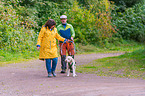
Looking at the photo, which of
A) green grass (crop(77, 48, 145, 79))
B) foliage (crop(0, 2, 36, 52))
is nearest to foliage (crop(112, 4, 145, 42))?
foliage (crop(0, 2, 36, 52))

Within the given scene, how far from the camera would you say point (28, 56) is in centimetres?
1595

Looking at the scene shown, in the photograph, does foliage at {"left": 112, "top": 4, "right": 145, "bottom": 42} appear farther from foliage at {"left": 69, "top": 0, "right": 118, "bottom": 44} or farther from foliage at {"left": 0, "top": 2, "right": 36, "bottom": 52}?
foliage at {"left": 0, "top": 2, "right": 36, "bottom": 52}

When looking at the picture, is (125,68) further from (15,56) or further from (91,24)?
(91,24)

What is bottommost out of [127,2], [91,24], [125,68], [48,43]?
[125,68]

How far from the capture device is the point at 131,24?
90.6 ft

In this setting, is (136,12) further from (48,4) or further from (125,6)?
(48,4)

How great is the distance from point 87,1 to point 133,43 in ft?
19.0

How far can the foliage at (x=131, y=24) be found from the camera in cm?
2722

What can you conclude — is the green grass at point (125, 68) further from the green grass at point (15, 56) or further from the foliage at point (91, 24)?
the foliage at point (91, 24)

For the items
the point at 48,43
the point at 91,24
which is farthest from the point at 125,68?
the point at 91,24

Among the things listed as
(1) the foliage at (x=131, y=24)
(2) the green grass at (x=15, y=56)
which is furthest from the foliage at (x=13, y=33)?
(1) the foliage at (x=131, y=24)

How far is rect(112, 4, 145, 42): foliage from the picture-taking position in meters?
27.2

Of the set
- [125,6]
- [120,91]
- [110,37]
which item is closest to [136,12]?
[125,6]

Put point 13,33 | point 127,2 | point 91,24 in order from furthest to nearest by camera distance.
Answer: point 127,2 < point 91,24 < point 13,33
